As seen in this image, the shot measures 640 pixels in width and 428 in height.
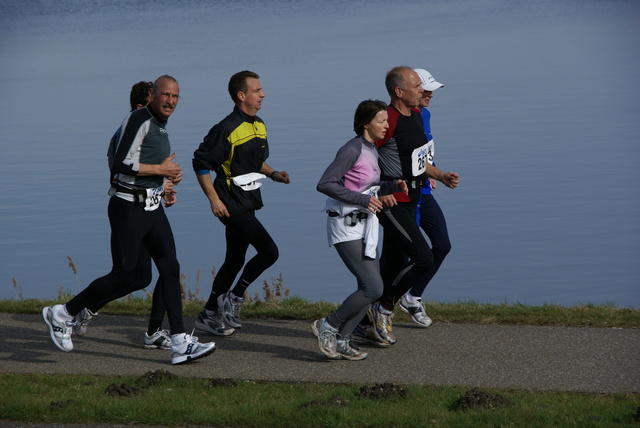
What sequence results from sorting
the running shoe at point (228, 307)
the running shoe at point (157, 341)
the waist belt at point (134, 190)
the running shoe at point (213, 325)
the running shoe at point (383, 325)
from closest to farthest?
the waist belt at point (134, 190) < the running shoe at point (383, 325) < the running shoe at point (157, 341) < the running shoe at point (213, 325) < the running shoe at point (228, 307)

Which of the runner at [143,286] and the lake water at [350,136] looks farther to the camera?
the lake water at [350,136]

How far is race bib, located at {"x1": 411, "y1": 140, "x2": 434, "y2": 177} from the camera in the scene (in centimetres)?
830

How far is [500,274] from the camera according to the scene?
52.6 feet

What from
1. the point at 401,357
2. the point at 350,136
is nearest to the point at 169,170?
the point at 401,357

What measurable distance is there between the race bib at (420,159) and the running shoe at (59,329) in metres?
2.72

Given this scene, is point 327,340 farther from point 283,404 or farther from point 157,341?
point 157,341

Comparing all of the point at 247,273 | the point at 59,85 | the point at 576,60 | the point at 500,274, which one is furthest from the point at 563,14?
the point at 247,273

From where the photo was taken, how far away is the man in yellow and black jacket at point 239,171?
335 inches

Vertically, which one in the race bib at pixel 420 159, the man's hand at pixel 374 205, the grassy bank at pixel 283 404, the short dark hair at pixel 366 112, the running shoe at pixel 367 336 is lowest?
the grassy bank at pixel 283 404

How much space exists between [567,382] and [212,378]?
7.60ft

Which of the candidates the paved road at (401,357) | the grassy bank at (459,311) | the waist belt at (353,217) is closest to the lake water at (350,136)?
the grassy bank at (459,311)

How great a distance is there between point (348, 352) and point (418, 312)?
1.23 metres

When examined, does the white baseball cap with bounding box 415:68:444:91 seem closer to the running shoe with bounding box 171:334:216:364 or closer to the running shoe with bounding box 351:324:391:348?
the running shoe with bounding box 351:324:391:348

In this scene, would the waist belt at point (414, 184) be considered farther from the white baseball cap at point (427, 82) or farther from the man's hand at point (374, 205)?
the white baseball cap at point (427, 82)
